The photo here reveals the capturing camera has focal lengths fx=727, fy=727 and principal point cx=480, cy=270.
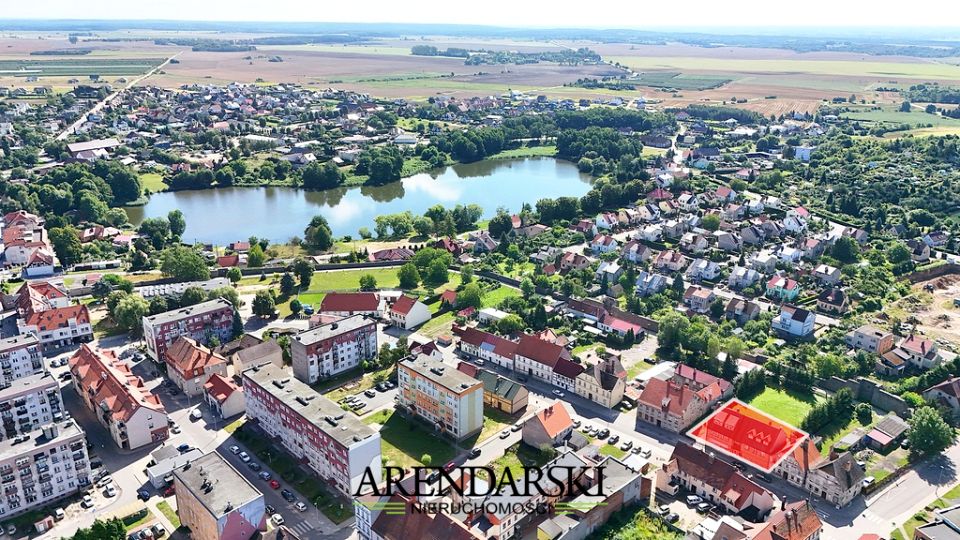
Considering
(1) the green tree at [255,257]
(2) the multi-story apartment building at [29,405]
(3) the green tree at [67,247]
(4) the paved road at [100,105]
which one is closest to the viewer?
(2) the multi-story apartment building at [29,405]

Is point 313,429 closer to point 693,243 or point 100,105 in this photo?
point 693,243

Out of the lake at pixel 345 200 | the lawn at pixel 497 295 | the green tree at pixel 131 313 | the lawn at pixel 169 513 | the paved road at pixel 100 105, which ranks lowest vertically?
the lake at pixel 345 200

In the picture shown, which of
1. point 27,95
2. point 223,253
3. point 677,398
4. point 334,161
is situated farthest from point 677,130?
point 27,95

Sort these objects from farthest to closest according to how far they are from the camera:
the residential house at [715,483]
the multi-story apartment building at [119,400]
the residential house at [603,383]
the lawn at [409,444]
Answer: the residential house at [603,383] < the multi-story apartment building at [119,400] < the lawn at [409,444] < the residential house at [715,483]

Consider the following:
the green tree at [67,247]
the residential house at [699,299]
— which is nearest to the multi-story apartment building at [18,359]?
the green tree at [67,247]

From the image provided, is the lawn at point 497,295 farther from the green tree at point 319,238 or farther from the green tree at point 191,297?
the green tree at point 191,297

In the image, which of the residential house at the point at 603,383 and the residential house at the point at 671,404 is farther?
the residential house at the point at 603,383

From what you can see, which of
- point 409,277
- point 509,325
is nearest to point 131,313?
point 409,277

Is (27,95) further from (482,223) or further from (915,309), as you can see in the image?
(915,309)
